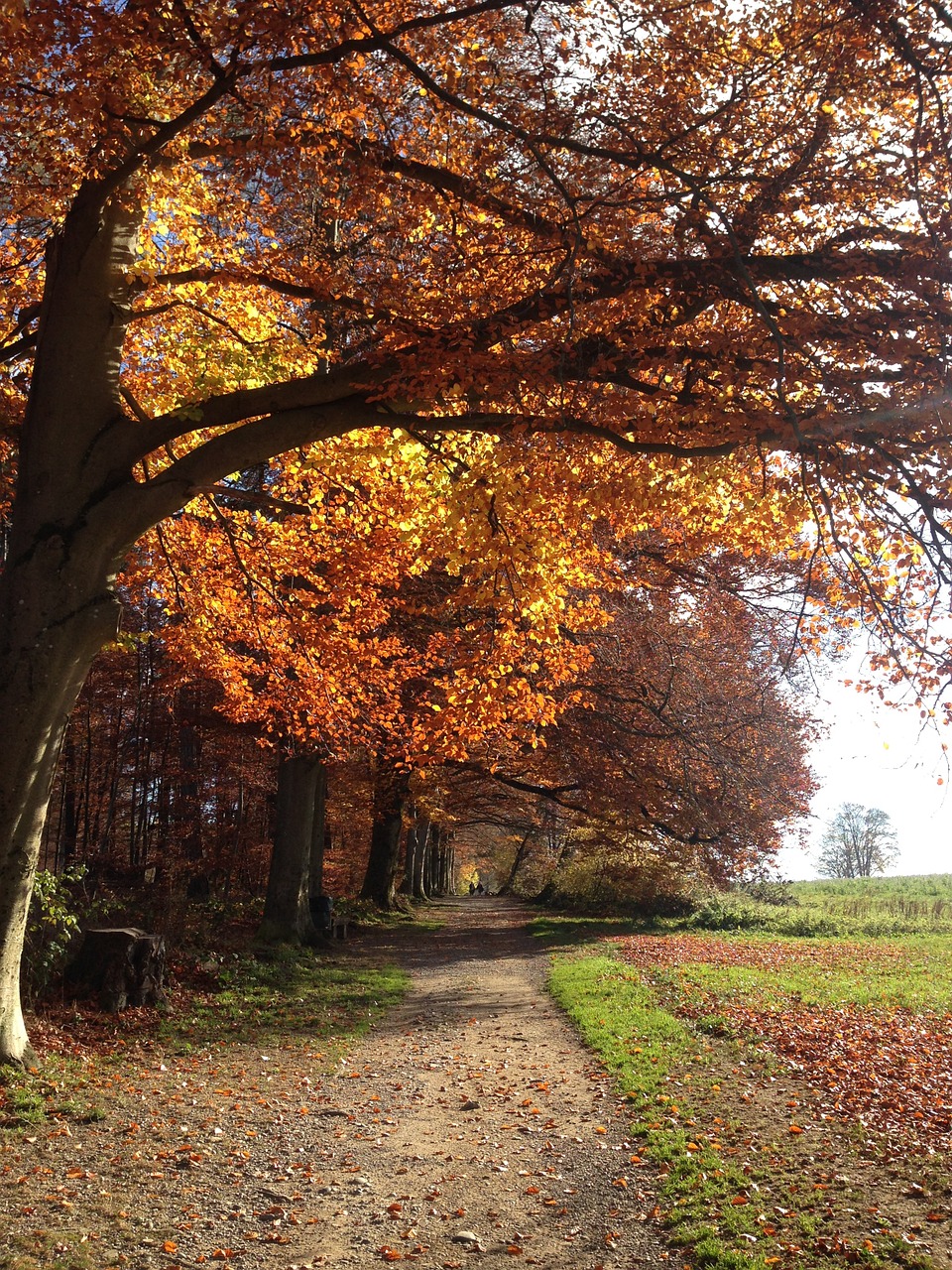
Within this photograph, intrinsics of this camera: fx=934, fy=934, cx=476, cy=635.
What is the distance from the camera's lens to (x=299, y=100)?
8078mm

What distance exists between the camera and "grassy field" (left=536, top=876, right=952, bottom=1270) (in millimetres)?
5188

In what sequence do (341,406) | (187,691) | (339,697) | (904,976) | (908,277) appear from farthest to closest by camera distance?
(187,691) → (904,976) → (339,697) → (341,406) → (908,277)

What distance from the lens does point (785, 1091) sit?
7.90 m

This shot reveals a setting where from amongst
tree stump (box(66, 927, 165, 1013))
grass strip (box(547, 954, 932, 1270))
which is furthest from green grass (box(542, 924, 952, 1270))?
tree stump (box(66, 927, 165, 1013))

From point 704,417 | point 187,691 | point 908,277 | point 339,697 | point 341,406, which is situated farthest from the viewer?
point 187,691

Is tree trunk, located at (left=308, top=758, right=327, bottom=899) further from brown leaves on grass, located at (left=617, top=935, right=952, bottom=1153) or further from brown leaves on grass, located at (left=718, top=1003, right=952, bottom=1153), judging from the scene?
brown leaves on grass, located at (left=718, top=1003, right=952, bottom=1153)

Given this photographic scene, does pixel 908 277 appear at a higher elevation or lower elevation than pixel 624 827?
higher

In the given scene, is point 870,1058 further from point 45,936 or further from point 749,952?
point 749,952

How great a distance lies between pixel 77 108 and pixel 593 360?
4.21 metres

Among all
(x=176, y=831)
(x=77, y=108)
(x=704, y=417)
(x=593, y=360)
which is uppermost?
(x=77, y=108)

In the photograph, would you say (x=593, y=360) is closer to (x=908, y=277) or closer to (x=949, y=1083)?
(x=908, y=277)

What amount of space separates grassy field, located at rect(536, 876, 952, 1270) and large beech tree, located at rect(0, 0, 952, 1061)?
3480 mm

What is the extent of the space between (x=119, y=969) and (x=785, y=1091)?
7.20 m

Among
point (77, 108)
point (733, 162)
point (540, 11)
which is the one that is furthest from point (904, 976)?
point (77, 108)
